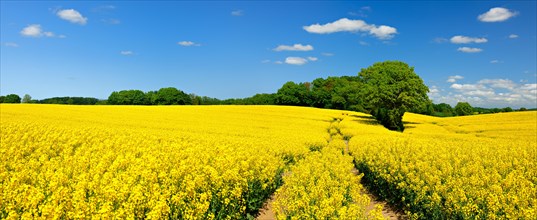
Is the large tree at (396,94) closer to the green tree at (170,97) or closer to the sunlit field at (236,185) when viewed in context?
the sunlit field at (236,185)

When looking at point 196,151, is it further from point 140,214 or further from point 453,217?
point 453,217

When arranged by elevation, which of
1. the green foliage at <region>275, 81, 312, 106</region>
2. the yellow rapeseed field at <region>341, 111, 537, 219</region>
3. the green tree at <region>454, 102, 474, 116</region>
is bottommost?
the yellow rapeseed field at <region>341, 111, 537, 219</region>

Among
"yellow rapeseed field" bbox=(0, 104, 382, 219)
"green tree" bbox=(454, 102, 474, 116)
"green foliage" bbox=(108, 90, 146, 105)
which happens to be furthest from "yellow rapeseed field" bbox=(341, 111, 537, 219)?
"green tree" bbox=(454, 102, 474, 116)

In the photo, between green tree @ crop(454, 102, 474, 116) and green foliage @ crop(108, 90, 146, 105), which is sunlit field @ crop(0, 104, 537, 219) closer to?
green foliage @ crop(108, 90, 146, 105)

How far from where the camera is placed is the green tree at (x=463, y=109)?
323ft

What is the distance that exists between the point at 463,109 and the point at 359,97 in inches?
2419

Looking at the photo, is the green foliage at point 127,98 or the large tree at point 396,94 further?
the green foliage at point 127,98

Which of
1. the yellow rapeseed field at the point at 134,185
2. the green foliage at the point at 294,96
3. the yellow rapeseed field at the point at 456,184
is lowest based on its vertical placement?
the yellow rapeseed field at the point at 456,184

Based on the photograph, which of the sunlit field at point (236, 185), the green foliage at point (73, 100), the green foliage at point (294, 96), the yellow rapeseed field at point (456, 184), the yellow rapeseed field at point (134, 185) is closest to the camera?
the yellow rapeseed field at point (134, 185)

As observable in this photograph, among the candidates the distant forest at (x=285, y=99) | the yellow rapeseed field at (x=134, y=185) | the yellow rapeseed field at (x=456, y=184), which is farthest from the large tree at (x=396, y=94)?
the distant forest at (x=285, y=99)

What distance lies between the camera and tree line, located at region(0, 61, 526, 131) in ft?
149

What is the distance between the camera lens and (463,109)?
99.4 metres

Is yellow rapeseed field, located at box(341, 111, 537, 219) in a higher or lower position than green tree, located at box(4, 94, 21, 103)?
lower

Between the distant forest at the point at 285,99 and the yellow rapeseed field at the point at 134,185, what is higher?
the distant forest at the point at 285,99
